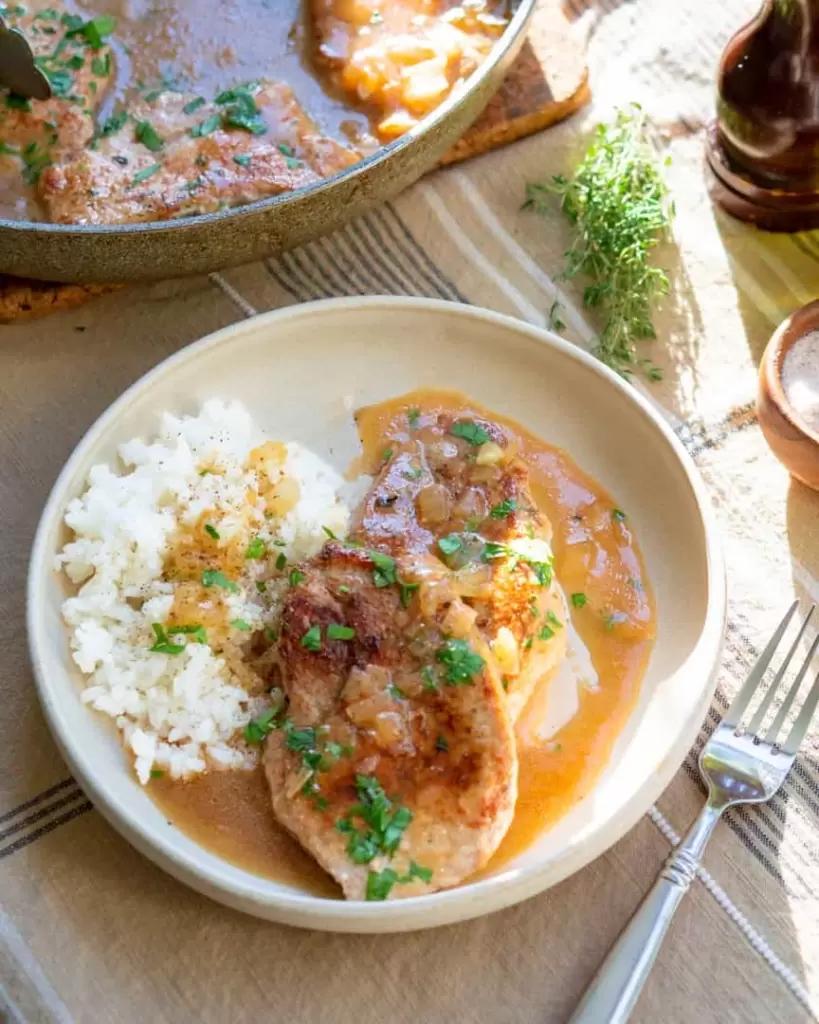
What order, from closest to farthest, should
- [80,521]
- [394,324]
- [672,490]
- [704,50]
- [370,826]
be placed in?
[370,826] < [80,521] < [672,490] < [394,324] < [704,50]


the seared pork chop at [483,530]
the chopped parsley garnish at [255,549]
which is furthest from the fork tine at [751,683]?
the chopped parsley garnish at [255,549]

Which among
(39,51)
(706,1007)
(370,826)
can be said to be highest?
(39,51)

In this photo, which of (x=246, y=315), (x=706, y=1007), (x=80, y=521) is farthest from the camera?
(x=246, y=315)

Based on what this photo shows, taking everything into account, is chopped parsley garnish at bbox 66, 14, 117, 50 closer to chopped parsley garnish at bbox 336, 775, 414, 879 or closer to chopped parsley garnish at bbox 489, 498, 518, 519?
chopped parsley garnish at bbox 489, 498, 518, 519

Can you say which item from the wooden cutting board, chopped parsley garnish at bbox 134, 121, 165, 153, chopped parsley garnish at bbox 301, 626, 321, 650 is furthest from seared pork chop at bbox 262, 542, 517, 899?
the wooden cutting board

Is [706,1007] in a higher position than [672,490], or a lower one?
lower

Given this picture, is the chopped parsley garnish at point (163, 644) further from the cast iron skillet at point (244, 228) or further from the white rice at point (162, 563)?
the cast iron skillet at point (244, 228)

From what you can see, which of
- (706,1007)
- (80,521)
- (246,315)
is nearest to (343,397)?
(246,315)

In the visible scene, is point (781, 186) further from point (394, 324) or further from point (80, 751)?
point (80, 751)
